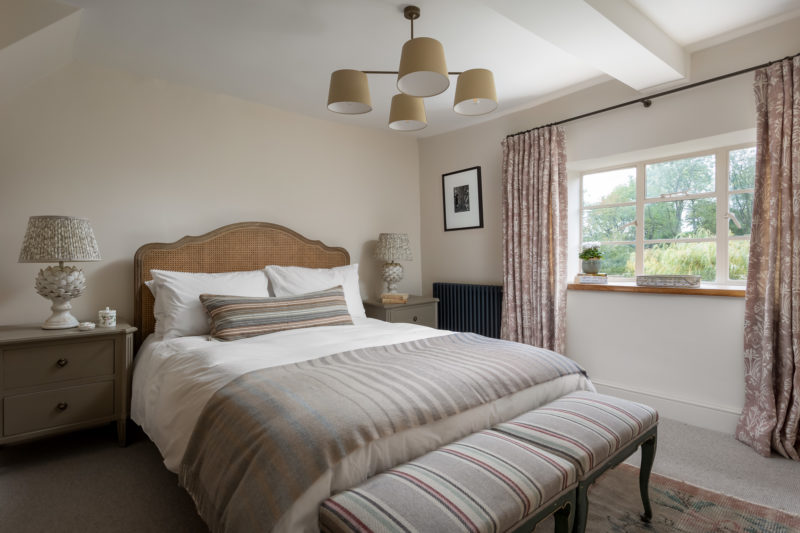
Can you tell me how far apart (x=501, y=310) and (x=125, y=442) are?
2782 mm

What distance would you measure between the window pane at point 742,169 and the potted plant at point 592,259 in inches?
35.0

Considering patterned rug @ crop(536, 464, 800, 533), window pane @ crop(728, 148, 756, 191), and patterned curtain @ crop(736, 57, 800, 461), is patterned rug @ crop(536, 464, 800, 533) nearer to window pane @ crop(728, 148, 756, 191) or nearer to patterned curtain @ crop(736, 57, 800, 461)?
patterned curtain @ crop(736, 57, 800, 461)

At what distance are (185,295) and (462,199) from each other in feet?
8.16

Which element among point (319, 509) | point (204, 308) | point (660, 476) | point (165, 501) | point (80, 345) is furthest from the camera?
point (204, 308)

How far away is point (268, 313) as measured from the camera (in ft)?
8.25

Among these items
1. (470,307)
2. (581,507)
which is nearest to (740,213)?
(470,307)

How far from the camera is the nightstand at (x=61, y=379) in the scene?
2.07 metres

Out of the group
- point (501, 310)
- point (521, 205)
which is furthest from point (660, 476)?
point (521, 205)

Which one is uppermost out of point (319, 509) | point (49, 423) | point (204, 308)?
point (204, 308)

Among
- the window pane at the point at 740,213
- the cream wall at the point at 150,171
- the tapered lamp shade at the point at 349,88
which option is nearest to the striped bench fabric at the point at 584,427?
the tapered lamp shade at the point at 349,88

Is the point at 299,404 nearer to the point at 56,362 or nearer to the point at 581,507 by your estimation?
the point at 581,507

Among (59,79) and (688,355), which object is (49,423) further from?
(688,355)

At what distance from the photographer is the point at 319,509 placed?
110cm

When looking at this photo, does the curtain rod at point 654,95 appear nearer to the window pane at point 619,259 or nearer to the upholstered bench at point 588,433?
the window pane at point 619,259
